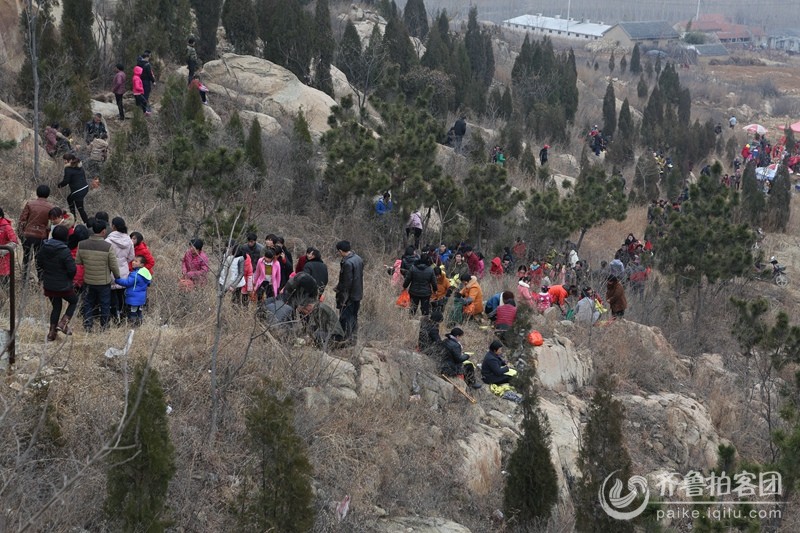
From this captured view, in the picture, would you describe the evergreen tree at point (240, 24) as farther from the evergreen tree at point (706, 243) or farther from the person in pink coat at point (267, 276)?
the person in pink coat at point (267, 276)

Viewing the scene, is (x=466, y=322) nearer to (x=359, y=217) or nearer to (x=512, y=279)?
(x=512, y=279)

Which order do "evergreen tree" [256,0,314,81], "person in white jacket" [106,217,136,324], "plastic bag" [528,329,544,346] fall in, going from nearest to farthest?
"person in white jacket" [106,217,136,324]
"plastic bag" [528,329,544,346]
"evergreen tree" [256,0,314,81]

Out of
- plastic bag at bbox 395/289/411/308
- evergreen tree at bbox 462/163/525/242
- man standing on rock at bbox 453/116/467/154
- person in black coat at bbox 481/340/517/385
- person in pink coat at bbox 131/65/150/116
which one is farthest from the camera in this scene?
man standing on rock at bbox 453/116/467/154

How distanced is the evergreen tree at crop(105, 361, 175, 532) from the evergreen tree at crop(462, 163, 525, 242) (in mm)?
13278

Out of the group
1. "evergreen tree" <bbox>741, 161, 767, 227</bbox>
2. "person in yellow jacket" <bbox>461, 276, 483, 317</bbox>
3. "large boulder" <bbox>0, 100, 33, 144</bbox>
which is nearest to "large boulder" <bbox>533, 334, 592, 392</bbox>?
"person in yellow jacket" <bbox>461, 276, 483, 317</bbox>

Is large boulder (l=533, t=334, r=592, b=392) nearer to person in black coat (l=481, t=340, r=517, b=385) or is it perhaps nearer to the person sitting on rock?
person in black coat (l=481, t=340, r=517, b=385)

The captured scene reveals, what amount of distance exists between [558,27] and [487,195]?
84744 millimetres

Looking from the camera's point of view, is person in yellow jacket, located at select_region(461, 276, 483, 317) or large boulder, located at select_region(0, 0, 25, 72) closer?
person in yellow jacket, located at select_region(461, 276, 483, 317)

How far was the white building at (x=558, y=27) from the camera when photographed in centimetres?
9394

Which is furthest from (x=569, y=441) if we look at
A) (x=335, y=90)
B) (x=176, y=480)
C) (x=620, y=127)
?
(x=620, y=127)

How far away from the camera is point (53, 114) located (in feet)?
51.6

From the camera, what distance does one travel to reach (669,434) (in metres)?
11.3

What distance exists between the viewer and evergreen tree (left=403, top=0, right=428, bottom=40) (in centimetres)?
4328

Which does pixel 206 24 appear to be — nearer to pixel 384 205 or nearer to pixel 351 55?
pixel 351 55
